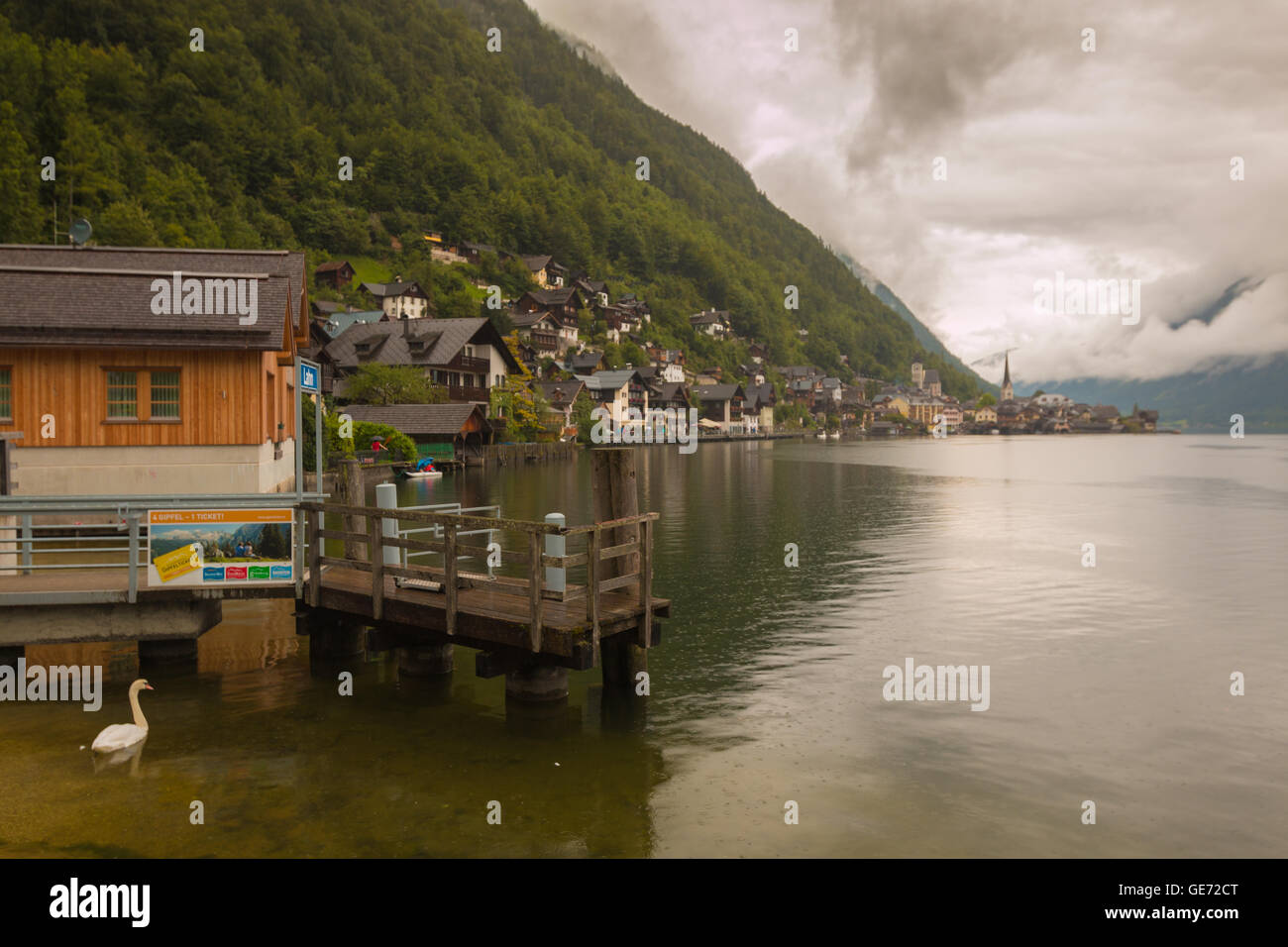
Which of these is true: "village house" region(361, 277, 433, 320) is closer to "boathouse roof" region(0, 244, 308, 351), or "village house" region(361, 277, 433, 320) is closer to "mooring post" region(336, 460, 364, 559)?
"boathouse roof" region(0, 244, 308, 351)

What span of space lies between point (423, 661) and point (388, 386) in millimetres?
70415

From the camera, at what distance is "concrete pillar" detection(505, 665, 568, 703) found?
14.8 meters

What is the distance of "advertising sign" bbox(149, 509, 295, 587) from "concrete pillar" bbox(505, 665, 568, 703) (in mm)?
4356

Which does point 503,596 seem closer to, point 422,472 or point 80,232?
point 80,232

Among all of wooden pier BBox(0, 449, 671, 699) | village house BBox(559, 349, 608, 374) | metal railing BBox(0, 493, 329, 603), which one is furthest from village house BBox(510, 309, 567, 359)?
wooden pier BBox(0, 449, 671, 699)

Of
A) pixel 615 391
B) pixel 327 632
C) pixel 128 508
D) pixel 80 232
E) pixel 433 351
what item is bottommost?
pixel 327 632

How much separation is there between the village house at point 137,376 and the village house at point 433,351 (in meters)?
64.2

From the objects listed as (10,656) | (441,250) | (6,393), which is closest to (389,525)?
(10,656)

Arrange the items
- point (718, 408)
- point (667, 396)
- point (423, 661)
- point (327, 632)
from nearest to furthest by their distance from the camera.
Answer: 1. point (423, 661)
2. point (327, 632)
3. point (667, 396)
4. point (718, 408)

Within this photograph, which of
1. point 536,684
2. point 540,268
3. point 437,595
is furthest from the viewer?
point 540,268

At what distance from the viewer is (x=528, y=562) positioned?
13.9 m

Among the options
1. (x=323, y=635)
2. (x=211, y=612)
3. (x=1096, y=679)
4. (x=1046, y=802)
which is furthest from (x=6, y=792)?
(x=1096, y=679)

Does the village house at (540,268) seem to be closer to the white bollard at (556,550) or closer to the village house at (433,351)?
the village house at (433,351)

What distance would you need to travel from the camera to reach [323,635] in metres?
17.2
